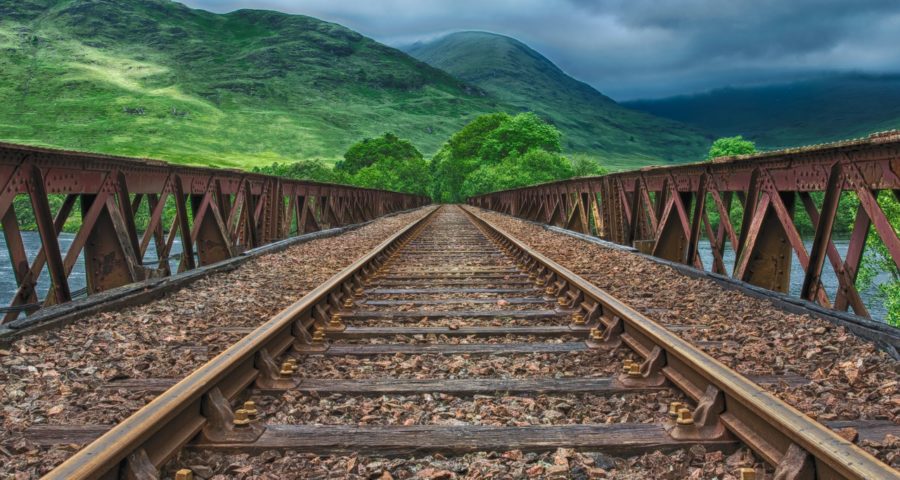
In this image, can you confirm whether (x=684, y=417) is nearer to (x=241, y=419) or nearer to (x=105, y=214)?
(x=241, y=419)

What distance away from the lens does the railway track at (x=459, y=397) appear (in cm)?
279

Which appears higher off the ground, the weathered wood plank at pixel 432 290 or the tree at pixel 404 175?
the tree at pixel 404 175

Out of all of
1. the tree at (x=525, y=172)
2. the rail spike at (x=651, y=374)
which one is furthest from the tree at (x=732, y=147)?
the rail spike at (x=651, y=374)

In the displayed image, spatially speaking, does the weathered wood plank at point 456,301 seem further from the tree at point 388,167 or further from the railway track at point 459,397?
the tree at point 388,167

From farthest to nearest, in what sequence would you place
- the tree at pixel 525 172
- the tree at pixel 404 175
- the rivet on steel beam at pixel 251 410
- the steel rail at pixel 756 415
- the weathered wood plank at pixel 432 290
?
the tree at pixel 404 175
the tree at pixel 525 172
the weathered wood plank at pixel 432 290
the rivet on steel beam at pixel 251 410
the steel rail at pixel 756 415

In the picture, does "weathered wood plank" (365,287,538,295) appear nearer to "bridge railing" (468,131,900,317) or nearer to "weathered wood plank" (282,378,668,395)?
"bridge railing" (468,131,900,317)

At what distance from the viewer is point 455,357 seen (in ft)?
15.5

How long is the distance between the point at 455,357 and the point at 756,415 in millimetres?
2192

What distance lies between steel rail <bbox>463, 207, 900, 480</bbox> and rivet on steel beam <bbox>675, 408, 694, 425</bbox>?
0.15 meters

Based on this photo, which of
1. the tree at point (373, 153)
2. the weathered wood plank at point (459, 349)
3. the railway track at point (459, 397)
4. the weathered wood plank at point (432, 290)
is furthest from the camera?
the tree at point (373, 153)

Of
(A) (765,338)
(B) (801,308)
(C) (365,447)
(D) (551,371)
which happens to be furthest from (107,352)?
(B) (801,308)

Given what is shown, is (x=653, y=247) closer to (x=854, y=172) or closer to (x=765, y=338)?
(x=854, y=172)

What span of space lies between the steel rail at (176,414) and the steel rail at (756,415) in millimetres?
2550

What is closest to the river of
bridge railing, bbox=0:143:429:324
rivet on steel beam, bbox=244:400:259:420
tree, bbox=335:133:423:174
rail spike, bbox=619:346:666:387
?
bridge railing, bbox=0:143:429:324
